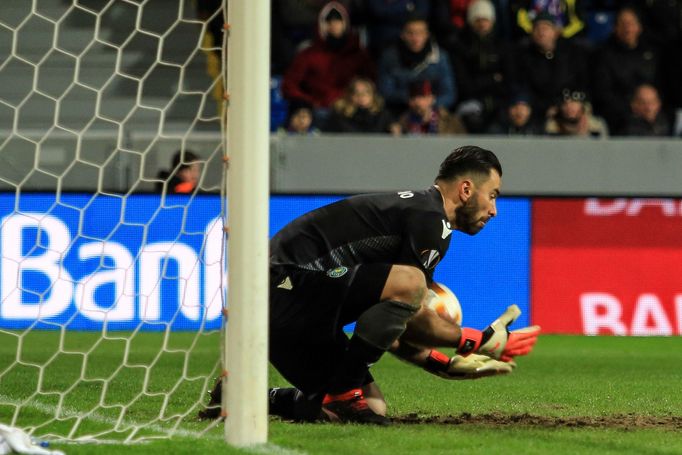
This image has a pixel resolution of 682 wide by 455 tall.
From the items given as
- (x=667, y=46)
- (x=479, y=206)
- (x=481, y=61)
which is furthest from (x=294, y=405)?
(x=667, y=46)

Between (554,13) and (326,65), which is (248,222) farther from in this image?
(554,13)

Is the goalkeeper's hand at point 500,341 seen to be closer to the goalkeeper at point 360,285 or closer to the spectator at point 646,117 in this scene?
the goalkeeper at point 360,285

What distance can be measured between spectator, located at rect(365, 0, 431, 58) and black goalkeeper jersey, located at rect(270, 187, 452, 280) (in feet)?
25.3

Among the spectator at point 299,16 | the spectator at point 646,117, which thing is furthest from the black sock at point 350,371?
the spectator at point 299,16

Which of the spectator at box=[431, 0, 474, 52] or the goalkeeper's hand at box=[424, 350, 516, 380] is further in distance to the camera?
the spectator at box=[431, 0, 474, 52]

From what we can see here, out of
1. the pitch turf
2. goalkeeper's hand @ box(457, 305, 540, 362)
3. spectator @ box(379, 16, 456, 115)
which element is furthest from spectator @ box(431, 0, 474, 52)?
goalkeeper's hand @ box(457, 305, 540, 362)

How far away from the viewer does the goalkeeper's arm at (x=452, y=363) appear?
18.0ft

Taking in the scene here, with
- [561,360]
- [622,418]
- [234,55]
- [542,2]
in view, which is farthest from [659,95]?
[234,55]

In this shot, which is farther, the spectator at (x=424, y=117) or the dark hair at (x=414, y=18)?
the dark hair at (x=414, y=18)

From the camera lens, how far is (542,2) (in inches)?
536

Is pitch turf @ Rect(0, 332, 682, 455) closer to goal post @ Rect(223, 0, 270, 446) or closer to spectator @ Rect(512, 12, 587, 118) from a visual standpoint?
goal post @ Rect(223, 0, 270, 446)

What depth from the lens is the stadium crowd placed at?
1218 cm

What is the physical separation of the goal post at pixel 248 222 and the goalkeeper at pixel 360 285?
0.81m

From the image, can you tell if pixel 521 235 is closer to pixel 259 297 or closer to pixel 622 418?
pixel 622 418
